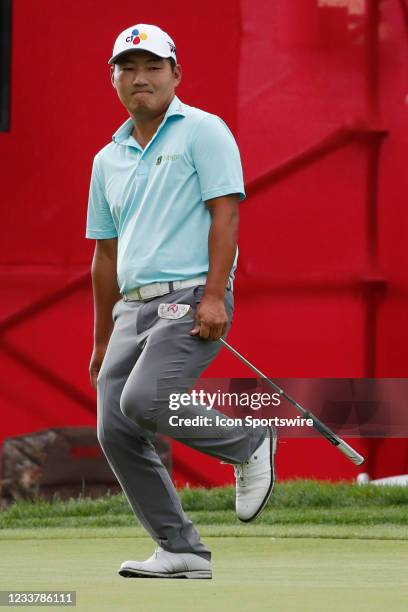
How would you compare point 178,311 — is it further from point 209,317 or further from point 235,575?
point 235,575

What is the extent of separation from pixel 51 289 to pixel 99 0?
5.24 ft

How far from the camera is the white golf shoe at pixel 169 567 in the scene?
467cm

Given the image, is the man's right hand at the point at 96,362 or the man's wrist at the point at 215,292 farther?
the man's right hand at the point at 96,362

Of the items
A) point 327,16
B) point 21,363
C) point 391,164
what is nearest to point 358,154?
point 391,164

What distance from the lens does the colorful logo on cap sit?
4648mm

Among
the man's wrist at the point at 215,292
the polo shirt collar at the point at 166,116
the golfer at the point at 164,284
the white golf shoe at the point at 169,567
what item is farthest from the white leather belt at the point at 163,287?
the white golf shoe at the point at 169,567

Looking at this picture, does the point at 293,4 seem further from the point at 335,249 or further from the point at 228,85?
the point at 335,249

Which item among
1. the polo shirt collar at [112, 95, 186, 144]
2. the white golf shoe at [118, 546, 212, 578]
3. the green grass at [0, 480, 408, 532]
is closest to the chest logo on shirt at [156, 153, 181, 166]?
the polo shirt collar at [112, 95, 186, 144]

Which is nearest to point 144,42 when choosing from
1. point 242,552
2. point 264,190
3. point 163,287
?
point 163,287

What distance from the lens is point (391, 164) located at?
27.4 ft

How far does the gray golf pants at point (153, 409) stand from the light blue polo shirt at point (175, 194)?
0.10 metres

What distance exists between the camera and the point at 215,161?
4.54 metres

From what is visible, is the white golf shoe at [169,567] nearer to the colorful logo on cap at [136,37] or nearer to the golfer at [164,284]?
the golfer at [164,284]

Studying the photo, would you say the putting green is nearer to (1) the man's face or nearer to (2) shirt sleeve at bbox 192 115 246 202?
(2) shirt sleeve at bbox 192 115 246 202
